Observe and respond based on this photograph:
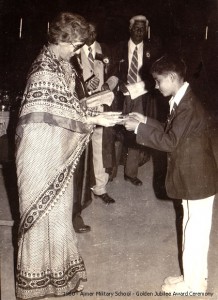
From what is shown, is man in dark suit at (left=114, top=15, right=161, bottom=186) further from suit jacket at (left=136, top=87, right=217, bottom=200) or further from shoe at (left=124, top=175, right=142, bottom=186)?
suit jacket at (left=136, top=87, right=217, bottom=200)

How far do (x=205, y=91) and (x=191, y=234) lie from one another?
9530 millimetres

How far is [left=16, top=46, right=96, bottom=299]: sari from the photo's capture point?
285cm

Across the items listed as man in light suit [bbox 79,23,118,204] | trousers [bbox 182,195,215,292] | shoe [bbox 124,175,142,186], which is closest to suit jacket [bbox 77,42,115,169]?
man in light suit [bbox 79,23,118,204]

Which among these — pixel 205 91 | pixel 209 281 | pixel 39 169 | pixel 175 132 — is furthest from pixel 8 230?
pixel 205 91

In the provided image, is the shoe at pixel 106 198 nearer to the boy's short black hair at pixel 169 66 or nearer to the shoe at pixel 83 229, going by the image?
the shoe at pixel 83 229

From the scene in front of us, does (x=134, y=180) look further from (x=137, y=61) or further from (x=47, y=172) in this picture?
(x=47, y=172)

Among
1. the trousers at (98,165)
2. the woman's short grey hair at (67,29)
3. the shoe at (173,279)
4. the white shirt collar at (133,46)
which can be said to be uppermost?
the woman's short grey hair at (67,29)

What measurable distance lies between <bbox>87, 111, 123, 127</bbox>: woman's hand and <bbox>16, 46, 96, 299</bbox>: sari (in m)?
0.07

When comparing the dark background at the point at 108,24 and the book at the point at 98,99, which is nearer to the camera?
the book at the point at 98,99

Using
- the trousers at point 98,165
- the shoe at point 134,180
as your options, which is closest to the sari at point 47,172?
the trousers at point 98,165

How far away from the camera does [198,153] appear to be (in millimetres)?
2920

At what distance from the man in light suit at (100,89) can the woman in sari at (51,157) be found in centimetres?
165

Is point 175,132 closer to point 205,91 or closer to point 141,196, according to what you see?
point 141,196

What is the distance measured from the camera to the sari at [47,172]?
2846 mm
